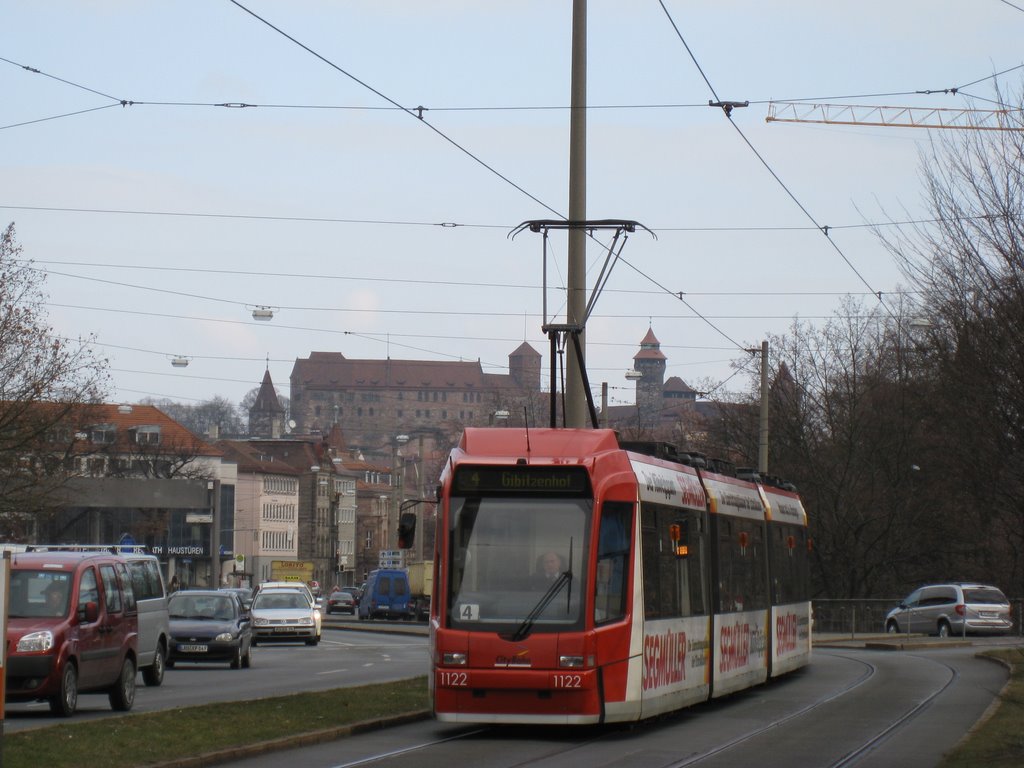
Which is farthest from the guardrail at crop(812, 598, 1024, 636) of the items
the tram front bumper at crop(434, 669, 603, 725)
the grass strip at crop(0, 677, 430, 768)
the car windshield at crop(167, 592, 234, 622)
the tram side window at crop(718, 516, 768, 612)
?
the tram front bumper at crop(434, 669, 603, 725)

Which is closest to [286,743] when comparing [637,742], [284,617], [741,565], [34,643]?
[637,742]

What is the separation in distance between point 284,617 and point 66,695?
87.5 feet

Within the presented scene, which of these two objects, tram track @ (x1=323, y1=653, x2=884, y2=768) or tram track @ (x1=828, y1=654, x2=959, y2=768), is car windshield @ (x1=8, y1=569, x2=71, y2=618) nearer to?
tram track @ (x1=323, y1=653, x2=884, y2=768)

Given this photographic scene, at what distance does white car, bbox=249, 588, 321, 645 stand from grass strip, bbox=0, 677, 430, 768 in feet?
79.5

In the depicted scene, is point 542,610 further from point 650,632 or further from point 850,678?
point 850,678

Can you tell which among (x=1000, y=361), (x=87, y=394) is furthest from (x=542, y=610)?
(x=87, y=394)

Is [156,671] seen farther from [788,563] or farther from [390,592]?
[390,592]

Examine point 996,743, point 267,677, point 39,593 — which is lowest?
point 267,677

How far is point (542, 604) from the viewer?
15719mm

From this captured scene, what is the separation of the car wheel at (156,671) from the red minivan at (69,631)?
3743mm

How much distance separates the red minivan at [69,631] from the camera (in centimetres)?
1812

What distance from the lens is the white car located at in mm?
44719

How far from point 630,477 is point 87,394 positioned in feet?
95.3

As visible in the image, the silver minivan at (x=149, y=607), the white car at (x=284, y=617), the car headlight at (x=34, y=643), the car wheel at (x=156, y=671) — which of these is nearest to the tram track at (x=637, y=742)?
the car headlight at (x=34, y=643)
